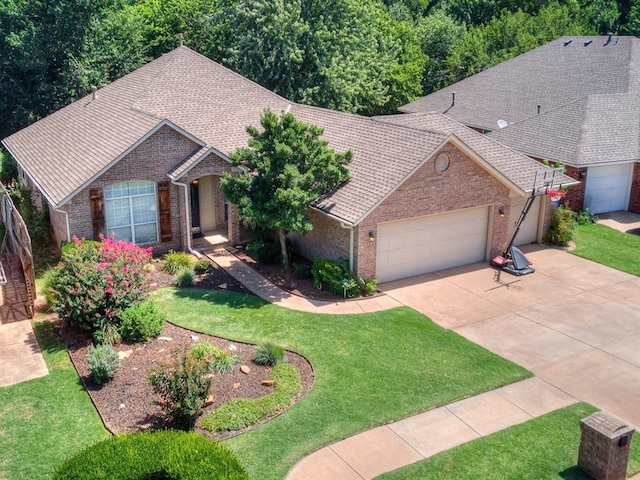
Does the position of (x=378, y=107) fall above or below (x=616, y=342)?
above

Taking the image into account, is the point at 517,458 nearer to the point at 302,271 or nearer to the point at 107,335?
the point at 107,335

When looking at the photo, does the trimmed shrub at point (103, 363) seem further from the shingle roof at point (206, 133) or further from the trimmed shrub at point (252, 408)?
the shingle roof at point (206, 133)

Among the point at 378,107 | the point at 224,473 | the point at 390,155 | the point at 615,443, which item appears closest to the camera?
the point at 224,473

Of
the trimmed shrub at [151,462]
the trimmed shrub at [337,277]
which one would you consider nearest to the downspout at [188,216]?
the trimmed shrub at [337,277]

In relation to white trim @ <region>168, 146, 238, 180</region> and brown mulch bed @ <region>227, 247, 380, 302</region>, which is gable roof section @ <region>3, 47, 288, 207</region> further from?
brown mulch bed @ <region>227, 247, 380, 302</region>

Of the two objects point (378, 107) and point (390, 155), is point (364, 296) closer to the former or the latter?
point (390, 155)

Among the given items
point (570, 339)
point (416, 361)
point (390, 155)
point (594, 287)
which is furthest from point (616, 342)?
point (390, 155)
